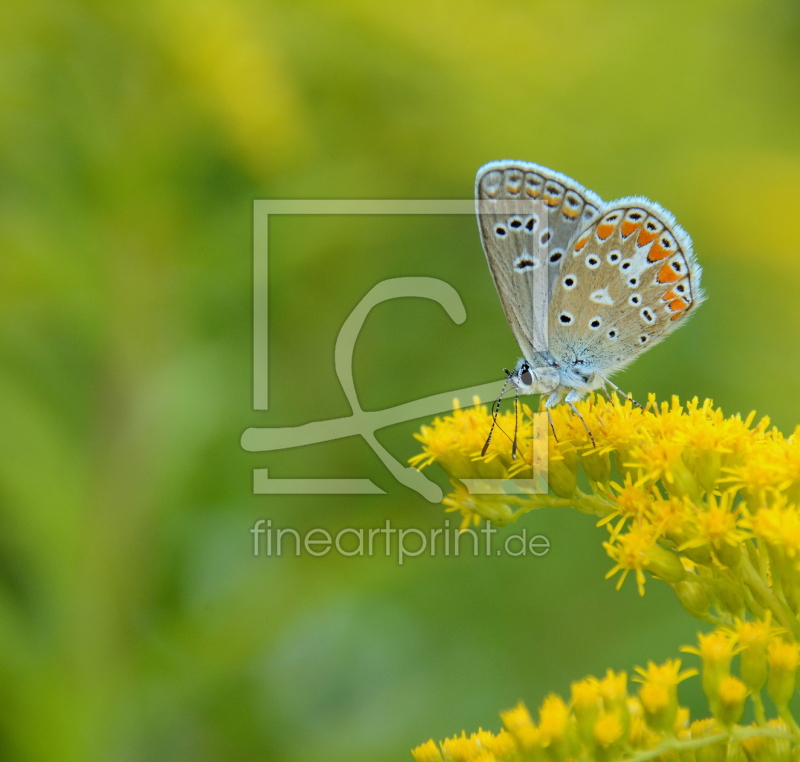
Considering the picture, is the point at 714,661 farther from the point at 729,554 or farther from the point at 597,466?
the point at 597,466

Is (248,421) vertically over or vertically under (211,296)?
under

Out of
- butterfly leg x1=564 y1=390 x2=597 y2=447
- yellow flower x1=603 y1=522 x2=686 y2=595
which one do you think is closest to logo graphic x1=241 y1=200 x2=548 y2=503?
butterfly leg x1=564 y1=390 x2=597 y2=447

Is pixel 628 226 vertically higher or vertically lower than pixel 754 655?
higher

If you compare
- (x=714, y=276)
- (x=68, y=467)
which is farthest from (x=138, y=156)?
(x=714, y=276)

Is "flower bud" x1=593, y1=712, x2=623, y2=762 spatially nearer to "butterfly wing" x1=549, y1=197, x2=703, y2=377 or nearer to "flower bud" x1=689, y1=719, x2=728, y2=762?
"flower bud" x1=689, y1=719, x2=728, y2=762

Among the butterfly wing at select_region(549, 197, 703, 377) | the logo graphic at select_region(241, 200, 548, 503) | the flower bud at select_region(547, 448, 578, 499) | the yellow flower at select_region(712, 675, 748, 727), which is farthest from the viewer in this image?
the logo graphic at select_region(241, 200, 548, 503)

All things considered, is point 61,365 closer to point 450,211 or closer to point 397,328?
point 397,328

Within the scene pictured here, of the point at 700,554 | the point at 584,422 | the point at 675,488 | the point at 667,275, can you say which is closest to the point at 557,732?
the point at 700,554
